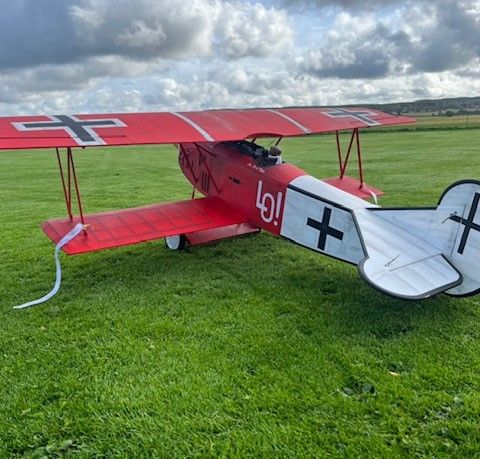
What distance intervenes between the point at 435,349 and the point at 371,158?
1914 centimetres

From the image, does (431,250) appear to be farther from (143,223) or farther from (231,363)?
(143,223)

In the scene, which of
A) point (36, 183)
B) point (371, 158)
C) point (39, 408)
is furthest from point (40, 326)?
point (371, 158)

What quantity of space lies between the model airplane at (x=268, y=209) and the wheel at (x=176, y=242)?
0.02 meters

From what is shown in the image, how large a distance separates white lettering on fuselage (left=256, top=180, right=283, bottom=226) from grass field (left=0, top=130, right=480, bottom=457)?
27.8 inches

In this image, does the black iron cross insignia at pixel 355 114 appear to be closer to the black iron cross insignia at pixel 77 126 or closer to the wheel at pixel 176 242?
the wheel at pixel 176 242

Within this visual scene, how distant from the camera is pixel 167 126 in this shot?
693 centimetres

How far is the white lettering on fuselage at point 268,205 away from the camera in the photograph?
657cm

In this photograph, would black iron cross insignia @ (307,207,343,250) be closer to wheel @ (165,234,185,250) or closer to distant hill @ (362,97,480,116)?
wheel @ (165,234,185,250)

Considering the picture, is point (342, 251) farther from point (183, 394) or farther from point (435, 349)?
point (183, 394)

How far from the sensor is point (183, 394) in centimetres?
375

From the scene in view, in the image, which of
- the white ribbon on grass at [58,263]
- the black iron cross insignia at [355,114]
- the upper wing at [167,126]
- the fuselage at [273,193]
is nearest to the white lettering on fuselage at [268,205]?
the fuselage at [273,193]

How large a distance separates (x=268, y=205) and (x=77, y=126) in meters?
2.80

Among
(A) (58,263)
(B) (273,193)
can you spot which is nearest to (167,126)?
(B) (273,193)

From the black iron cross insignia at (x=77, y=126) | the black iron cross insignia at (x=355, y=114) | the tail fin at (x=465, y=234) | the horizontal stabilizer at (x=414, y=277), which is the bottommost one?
the horizontal stabilizer at (x=414, y=277)
